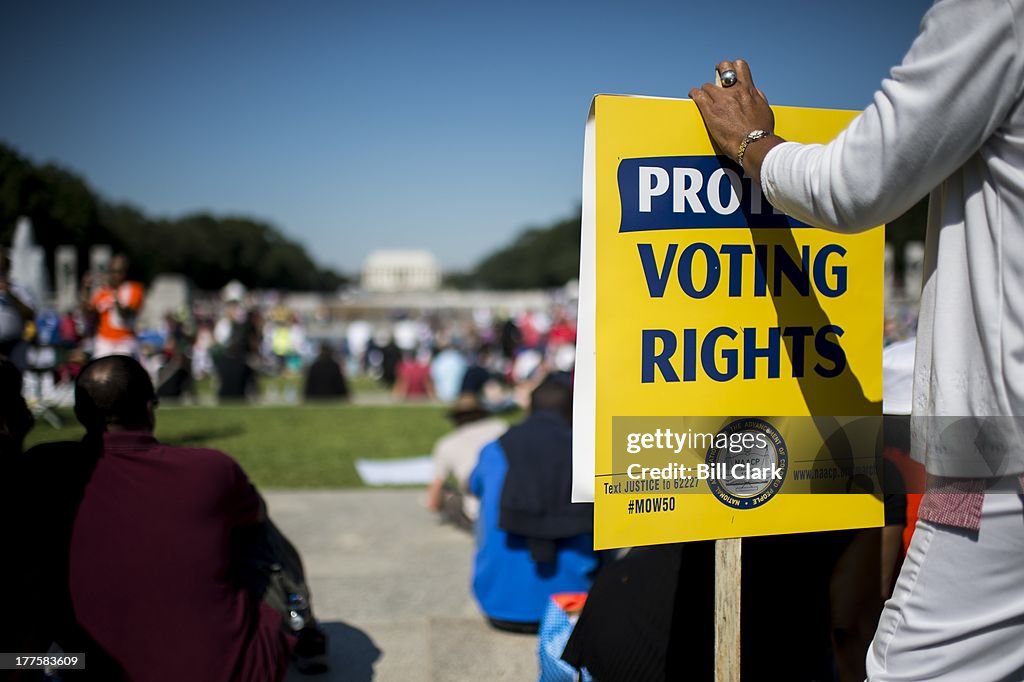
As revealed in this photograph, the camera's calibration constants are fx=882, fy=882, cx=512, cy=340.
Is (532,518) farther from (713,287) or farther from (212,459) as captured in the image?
(713,287)

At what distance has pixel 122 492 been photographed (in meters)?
2.73

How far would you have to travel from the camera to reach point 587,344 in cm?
204

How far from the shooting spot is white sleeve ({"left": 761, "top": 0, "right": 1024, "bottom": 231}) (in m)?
1.38

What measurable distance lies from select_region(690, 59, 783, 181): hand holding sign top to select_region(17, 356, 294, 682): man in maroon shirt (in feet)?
6.09

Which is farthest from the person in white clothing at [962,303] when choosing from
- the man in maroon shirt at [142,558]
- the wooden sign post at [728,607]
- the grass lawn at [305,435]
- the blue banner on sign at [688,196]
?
Result: the grass lawn at [305,435]

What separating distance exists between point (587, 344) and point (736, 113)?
620mm

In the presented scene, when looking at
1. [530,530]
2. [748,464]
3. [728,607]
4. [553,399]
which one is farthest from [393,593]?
[748,464]

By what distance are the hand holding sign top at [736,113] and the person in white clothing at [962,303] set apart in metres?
0.35

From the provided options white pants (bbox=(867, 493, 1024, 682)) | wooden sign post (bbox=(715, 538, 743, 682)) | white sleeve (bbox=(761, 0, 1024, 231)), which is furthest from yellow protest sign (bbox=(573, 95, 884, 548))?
white pants (bbox=(867, 493, 1024, 682))

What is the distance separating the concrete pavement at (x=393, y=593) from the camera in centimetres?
394

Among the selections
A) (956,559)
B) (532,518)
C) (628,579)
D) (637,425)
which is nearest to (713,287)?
(637,425)

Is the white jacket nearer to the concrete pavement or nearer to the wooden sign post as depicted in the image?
the wooden sign post

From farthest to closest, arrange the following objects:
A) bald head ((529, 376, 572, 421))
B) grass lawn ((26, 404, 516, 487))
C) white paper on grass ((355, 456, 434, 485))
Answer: grass lawn ((26, 404, 516, 487)) < white paper on grass ((355, 456, 434, 485)) < bald head ((529, 376, 572, 421))

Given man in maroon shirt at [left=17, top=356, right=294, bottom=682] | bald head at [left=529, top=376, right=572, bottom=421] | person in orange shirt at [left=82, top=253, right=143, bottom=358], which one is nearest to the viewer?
man in maroon shirt at [left=17, top=356, right=294, bottom=682]
